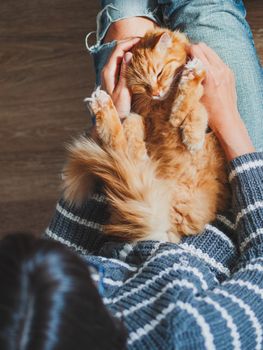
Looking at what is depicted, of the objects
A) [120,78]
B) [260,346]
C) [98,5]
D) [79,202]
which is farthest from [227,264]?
[98,5]

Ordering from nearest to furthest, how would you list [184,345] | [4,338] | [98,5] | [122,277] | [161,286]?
1. [4,338]
2. [184,345]
3. [161,286]
4. [122,277]
5. [98,5]

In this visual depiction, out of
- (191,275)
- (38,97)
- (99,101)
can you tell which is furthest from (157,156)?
(38,97)

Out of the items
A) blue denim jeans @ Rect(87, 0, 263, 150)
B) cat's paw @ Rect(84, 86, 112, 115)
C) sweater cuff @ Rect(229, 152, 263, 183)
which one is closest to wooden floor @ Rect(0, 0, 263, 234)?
blue denim jeans @ Rect(87, 0, 263, 150)

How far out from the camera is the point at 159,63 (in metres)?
1.02

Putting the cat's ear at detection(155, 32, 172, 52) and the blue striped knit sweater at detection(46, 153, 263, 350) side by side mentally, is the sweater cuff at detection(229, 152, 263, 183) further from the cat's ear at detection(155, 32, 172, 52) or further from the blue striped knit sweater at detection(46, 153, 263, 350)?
the cat's ear at detection(155, 32, 172, 52)

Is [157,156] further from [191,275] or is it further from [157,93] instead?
[191,275]

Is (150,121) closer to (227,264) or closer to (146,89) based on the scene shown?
(146,89)

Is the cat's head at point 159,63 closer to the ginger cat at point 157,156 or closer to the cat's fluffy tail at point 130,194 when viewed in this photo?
the ginger cat at point 157,156

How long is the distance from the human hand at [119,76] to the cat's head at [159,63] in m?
0.04

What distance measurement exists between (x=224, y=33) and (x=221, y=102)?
18 cm

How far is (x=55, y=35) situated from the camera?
5.02ft

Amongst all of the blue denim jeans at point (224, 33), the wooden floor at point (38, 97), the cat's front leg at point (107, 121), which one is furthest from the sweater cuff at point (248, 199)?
the wooden floor at point (38, 97)

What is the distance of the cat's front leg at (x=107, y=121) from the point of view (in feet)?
3.24

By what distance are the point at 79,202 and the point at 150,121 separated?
0.24 m
